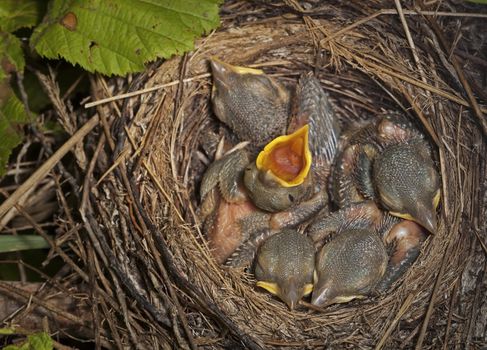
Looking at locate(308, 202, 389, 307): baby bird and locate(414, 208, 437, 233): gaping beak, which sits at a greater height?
locate(414, 208, 437, 233): gaping beak

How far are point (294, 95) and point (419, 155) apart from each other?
1.39ft

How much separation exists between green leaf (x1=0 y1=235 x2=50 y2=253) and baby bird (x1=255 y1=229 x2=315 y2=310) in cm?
58

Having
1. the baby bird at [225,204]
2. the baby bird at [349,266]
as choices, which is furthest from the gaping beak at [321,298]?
the baby bird at [225,204]

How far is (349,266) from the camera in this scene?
5.52 feet

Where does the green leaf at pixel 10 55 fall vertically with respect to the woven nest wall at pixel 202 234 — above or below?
above

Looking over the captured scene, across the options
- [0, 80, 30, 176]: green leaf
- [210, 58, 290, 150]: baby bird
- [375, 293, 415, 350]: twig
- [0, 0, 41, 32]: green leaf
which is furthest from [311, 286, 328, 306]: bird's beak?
[0, 0, 41, 32]: green leaf

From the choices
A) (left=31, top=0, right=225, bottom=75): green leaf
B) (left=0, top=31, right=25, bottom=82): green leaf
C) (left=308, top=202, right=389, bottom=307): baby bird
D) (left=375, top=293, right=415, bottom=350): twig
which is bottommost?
(left=375, top=293, right=415, bottom=350): twig

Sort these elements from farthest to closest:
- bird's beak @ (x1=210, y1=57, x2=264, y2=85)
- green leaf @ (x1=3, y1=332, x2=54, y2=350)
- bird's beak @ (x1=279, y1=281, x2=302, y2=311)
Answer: bird's beak @ (x1=210, y1=57, x2=264, y2=85) < bird's beak @ (x1=279, y1=281, x2=302, y2=311) < green leaf @ (x1=3, y1=332, x2=54, y2=350)

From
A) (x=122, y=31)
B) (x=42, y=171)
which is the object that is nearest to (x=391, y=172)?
(x=122, y=31)

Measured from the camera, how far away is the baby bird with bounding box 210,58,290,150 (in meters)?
1.79

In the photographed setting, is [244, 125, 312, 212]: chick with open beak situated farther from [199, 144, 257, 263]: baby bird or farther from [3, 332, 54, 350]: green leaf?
[3, 332, 54, 350]: green leaf

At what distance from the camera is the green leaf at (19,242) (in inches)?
65.6

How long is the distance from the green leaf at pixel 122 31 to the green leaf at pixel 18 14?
9 cm

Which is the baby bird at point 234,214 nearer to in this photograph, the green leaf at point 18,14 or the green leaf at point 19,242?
the green leaf at point 19,242
